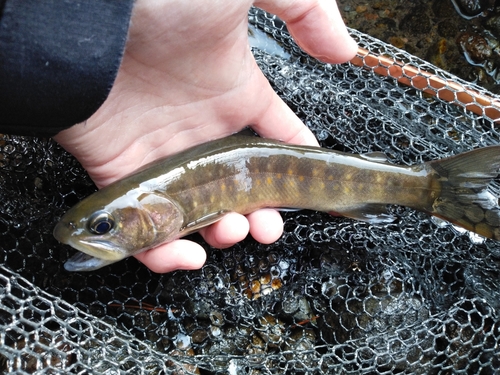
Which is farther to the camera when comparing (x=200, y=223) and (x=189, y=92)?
(x=189, y=92)

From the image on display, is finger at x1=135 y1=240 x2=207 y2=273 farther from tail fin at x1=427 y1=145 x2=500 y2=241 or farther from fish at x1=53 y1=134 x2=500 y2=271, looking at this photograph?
tail fin at x1=427 y1=145 x2=500 y2=241

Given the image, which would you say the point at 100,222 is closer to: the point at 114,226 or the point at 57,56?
the point at 114,226

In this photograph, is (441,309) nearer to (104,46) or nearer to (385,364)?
(385,364)

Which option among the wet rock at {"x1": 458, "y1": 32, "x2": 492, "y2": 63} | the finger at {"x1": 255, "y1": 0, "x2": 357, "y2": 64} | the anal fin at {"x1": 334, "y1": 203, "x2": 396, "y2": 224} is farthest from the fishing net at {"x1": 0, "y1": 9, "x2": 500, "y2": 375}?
the wet rock at {"x1": 458, "y1": 32, "x2": 492, "y2": 63}

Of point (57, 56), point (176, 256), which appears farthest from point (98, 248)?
point (57, 56)

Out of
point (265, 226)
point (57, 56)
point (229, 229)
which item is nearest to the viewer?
point (57, 56)

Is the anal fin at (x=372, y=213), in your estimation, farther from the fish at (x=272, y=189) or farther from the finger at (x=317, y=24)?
the finger at (x=317, y=24)

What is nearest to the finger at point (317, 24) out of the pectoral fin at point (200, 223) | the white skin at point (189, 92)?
the white skin at point (189, 92)
